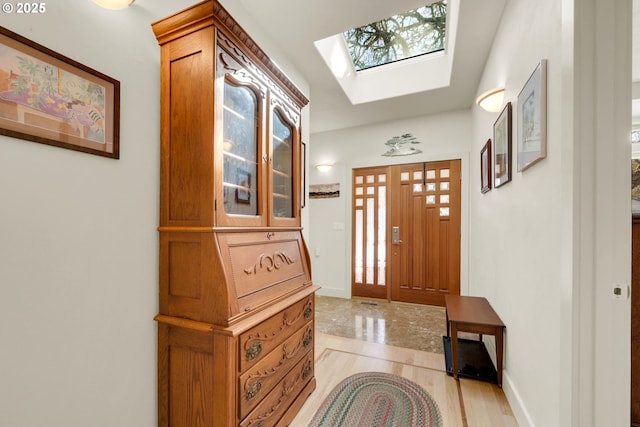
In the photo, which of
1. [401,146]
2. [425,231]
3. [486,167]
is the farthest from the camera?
[401,146]

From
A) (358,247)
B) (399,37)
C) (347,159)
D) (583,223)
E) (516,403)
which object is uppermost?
(399,37)

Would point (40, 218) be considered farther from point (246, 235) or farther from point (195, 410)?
point (195, 410)

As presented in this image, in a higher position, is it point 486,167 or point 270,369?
point 486,167

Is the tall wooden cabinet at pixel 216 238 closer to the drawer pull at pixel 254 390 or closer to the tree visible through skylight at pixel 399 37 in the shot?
the drawer pull at pixel 254 390

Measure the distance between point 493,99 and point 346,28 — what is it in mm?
1242

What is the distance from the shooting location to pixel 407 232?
3836 mm

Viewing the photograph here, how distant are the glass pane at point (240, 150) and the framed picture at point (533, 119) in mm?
1427

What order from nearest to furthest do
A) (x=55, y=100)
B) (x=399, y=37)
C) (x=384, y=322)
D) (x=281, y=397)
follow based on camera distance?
(x=55, y=100), (x=281, y=397), (x=399, y=37), (x=384, y=322)

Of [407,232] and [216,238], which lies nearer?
[216,238]

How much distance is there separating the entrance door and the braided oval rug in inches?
77.2

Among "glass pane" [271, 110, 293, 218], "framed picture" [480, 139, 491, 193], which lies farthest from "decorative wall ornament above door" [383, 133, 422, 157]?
"glass pane" [271, 110, 293, 218]

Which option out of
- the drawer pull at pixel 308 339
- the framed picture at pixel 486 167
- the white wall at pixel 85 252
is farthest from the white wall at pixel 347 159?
the white wall at pixel 85 252

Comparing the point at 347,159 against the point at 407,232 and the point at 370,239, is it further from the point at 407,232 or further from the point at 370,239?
the point at 407,232

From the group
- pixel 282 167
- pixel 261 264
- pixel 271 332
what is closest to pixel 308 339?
pixel 271 332
